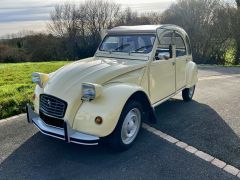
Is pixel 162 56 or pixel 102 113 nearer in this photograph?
pixel 102 113

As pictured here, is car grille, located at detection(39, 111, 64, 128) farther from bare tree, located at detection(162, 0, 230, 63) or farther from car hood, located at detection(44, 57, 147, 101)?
bare tree, located at detection(162, 0, 230, 63)

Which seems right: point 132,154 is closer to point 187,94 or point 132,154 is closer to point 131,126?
point 131,126

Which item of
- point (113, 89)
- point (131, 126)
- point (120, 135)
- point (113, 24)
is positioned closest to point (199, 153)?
point (131, 126)

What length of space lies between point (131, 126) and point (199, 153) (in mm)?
1143

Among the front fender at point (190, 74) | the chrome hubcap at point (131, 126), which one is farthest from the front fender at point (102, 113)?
the front fender at point (190, 74)

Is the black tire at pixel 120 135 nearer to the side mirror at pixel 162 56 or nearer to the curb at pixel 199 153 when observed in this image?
the curb at pixel 199 153

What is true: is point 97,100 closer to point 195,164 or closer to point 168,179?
point 168,179

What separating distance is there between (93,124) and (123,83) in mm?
962

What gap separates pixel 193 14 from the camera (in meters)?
22.2

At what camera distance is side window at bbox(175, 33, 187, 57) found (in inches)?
236

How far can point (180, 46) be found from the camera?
20.3ft

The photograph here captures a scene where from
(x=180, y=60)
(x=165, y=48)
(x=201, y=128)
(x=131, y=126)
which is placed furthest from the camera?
(x=180, y=60)

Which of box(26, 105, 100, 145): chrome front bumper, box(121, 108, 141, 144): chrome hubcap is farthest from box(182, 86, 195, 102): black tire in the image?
box(26, 105, 100, 145): chrome front bumper

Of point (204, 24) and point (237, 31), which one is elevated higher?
point (204, 24)
